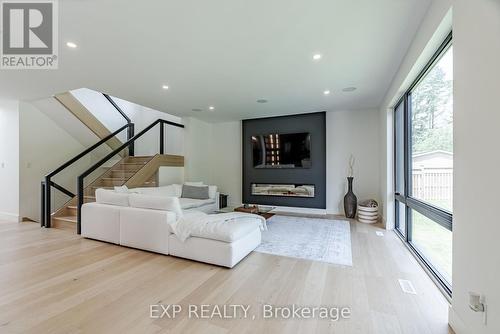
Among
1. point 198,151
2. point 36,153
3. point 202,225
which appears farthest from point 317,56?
point 36,153

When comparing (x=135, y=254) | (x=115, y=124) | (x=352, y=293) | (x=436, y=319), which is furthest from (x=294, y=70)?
(x=115, y=124)

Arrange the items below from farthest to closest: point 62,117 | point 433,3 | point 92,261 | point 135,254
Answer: point 62,117 → point 135,254 → point 92,261 → point 433,3

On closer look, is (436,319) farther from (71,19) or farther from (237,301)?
(71,19)

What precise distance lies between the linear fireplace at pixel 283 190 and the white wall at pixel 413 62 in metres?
1.83

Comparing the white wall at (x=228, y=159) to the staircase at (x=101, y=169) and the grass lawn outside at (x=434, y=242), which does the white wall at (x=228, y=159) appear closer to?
the staircase at (x=101, y=169)

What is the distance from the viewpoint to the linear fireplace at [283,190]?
18.5ft

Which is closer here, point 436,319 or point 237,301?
point 436,319

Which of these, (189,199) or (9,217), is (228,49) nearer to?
(189,199)

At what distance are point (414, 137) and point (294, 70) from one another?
1.93 metres

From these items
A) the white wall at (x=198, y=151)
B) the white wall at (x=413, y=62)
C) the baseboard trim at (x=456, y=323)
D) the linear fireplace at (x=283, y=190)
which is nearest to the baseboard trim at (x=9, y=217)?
the white wall at (x=198, y=151)

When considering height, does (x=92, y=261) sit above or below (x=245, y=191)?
below

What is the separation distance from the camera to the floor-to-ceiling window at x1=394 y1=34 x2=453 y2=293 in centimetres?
207

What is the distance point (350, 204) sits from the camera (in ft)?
16.3

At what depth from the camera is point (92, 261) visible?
107 inches
